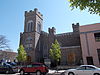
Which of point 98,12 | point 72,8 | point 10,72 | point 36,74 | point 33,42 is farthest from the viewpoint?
point 33,42

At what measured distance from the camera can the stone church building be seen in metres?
32.4

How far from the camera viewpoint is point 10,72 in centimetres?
1845

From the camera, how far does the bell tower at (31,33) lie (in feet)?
106

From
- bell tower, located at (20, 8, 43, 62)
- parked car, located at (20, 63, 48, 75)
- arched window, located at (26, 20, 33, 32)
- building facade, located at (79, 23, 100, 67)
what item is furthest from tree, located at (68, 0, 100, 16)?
arched window, located at (26, 20, 33, 32)

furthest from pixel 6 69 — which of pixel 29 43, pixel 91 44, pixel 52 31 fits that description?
pixel 52 31

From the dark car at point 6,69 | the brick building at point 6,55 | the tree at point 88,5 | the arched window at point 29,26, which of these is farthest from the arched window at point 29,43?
the tree at point 88,5

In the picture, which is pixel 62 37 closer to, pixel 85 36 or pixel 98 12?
pixel 85 36

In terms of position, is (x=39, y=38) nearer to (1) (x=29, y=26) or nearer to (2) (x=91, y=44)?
(1) (x=29, y=26)

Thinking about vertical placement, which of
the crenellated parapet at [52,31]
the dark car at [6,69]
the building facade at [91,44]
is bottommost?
the dark car at [6,69]

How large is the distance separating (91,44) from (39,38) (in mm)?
17995

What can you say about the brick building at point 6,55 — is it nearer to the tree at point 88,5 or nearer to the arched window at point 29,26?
the arched window at point 29,26

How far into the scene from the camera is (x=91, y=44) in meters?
23.2

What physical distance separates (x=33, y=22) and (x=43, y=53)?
35.5 ft

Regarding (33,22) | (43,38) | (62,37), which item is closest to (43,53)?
(43,38)
